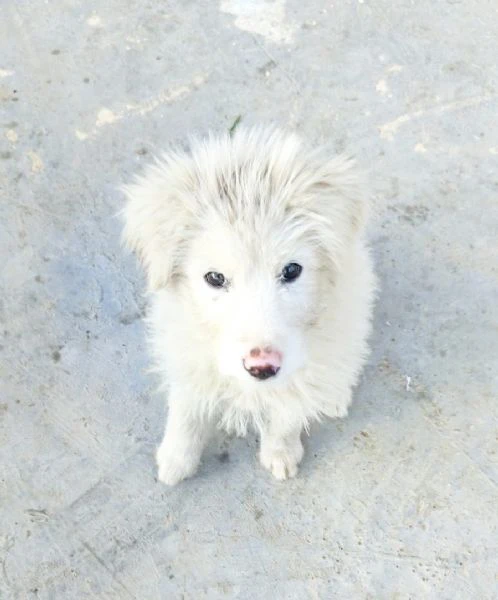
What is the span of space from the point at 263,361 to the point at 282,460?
975 mm

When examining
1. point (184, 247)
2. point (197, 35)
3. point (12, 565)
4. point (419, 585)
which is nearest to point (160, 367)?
point (184, 247)

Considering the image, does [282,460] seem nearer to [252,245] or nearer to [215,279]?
[215,279]

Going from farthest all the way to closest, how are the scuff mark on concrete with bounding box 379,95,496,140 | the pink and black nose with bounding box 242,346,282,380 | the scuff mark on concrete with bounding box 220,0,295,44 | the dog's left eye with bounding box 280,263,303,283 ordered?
the scuff mark on concrete with bounding box 220,0,295,44 < the scuff mark on concrete with bounding box 379,95,496,140 < the dog's left eye with bounding box 280,263,303,283 < the pink and black nose with bounding box 242,346,282,380

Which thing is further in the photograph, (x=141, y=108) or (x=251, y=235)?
(x=141, y=108)

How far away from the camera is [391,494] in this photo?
3055 mm

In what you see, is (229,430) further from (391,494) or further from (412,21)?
(412,21)

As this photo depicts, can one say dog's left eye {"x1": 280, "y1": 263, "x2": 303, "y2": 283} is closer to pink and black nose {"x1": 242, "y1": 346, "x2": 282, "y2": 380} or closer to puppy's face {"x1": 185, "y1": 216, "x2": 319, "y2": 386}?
puppy's face {"x1": 185, "y1": 216, "x2": 319, "y2": 386}

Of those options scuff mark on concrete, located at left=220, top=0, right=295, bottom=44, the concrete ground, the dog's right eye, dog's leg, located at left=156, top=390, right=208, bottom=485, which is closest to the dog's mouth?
the dog's right eye

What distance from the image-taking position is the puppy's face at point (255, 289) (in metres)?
2.21

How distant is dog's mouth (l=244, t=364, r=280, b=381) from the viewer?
7.16 ft

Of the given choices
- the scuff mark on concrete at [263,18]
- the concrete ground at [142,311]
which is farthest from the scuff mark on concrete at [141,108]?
the scuff mark on concrete at [263,18]

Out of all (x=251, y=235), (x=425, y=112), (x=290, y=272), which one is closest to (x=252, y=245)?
(x=251, y=235)

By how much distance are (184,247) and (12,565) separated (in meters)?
1.45

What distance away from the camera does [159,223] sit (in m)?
2.33
